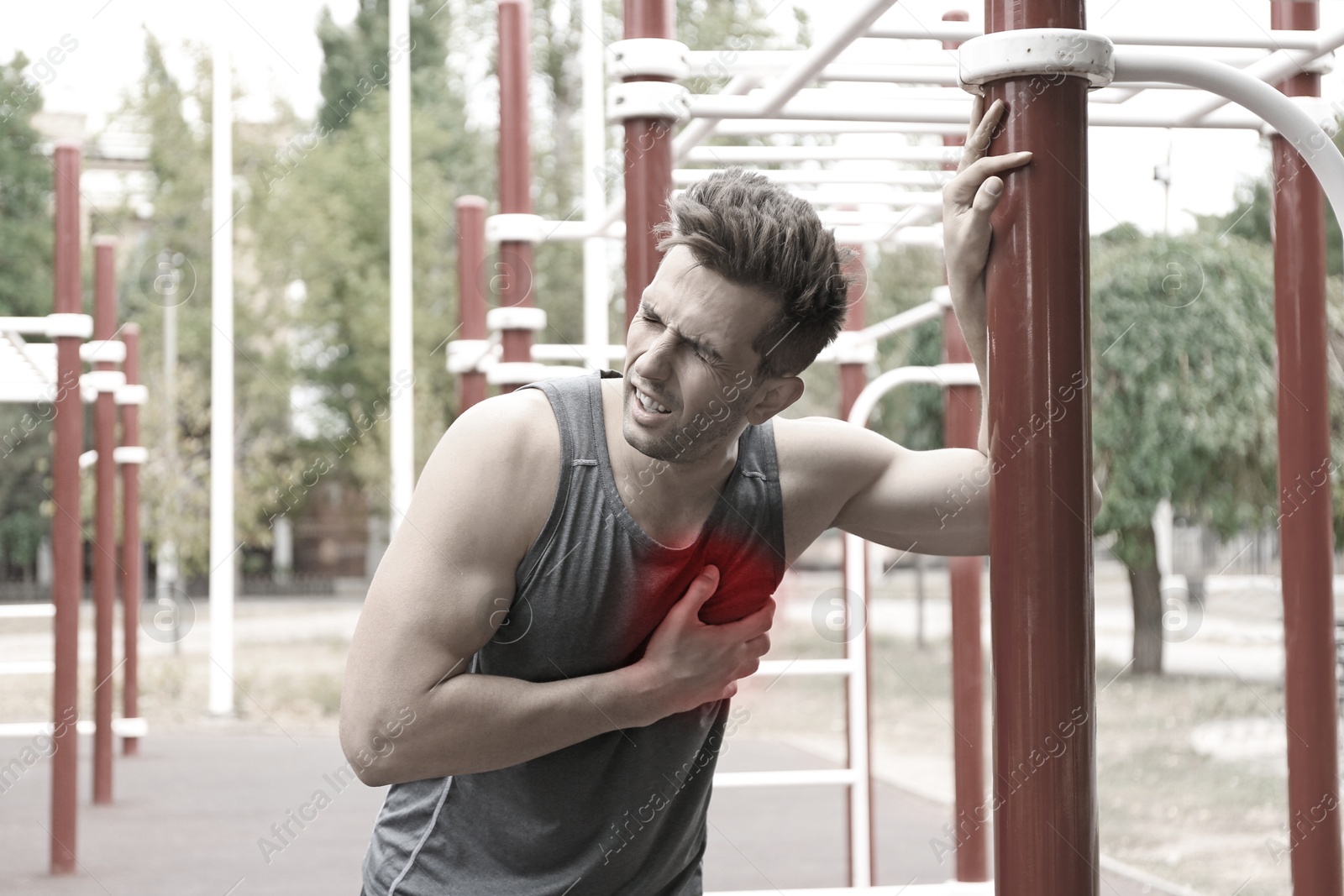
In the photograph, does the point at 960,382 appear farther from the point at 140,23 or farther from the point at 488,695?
the point at 140,23

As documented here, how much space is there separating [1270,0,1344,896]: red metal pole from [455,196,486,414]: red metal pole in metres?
3.63

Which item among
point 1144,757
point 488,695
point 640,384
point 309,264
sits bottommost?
point 1144,757

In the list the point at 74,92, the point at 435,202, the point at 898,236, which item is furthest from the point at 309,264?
the point at 898,236

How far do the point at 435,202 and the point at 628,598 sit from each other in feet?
51.3

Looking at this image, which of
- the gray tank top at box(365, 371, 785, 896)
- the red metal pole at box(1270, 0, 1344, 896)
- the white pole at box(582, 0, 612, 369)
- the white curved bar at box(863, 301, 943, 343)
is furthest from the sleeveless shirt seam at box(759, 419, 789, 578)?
the white curved bar at box(863, 301, 943, 343)

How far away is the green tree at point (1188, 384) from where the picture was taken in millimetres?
11203

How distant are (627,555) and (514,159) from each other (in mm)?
3170

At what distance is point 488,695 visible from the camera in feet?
5.20

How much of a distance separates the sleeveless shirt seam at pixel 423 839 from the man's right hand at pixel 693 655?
294 millimetres

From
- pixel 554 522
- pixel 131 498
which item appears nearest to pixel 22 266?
pixel 131 498

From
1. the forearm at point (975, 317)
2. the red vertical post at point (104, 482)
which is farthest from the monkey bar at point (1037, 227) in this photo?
the red vertical post at point (104, 482)

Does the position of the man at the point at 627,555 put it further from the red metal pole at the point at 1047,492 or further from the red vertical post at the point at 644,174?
→ the red vertical post at the point at 644,174

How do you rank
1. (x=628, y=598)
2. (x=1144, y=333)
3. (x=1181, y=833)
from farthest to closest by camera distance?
(x=1144, y=333) → (x=1181, y=833) → (x=628, y=598)

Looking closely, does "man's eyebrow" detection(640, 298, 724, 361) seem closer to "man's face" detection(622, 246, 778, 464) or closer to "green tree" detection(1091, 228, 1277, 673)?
"man's face" detection(622, 246, 778, 464)
